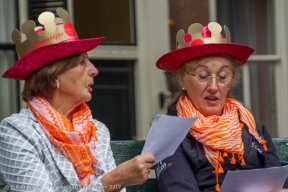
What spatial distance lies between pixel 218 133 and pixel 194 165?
21cm

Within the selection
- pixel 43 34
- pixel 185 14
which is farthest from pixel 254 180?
pixel 185 14

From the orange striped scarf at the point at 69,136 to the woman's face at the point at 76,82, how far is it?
108 millimetres

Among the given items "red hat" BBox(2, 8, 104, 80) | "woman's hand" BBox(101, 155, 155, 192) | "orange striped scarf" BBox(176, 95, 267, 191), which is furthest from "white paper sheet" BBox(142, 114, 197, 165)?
"red hat" BBox(2, 8, 104, 80)

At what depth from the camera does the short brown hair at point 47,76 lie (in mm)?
3934

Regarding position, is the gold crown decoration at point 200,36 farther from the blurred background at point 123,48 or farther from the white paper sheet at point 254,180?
the blurred background at point 123,48

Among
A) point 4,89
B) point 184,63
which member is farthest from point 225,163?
point 4,89

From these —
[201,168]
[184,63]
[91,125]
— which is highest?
[184,63]

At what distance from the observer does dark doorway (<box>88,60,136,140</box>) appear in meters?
6.65

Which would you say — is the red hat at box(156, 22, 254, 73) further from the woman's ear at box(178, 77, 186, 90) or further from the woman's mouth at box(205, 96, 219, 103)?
the woman's mouth at box(205, 96, 219, 103)

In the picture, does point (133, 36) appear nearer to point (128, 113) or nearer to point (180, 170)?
point (128, 113)

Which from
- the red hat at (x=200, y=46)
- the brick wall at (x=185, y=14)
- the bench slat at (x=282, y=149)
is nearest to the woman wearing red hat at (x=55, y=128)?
the red hat at (x=200, y=46)

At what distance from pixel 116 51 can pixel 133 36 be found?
0.23m

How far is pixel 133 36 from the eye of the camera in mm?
6762

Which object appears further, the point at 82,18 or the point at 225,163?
the point at 82,18
